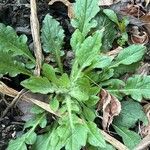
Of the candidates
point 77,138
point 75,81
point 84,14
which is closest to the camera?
point 77,138

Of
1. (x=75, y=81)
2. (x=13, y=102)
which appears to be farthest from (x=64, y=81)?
(x=13, y=102)

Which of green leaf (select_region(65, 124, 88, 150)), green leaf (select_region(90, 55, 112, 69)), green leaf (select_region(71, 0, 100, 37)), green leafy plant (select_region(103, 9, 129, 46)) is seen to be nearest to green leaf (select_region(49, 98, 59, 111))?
green leaf (select_region(65, 124, 88, 150))

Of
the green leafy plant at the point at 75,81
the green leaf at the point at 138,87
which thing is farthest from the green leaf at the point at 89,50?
the green leaf at the point at 138,87

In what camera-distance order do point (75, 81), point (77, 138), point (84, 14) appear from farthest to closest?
point (84, 14), point (75, 81), point (77, 138)

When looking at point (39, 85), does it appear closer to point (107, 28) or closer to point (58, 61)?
point (58, 61)

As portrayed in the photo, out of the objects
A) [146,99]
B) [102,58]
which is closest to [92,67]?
[102,58]
